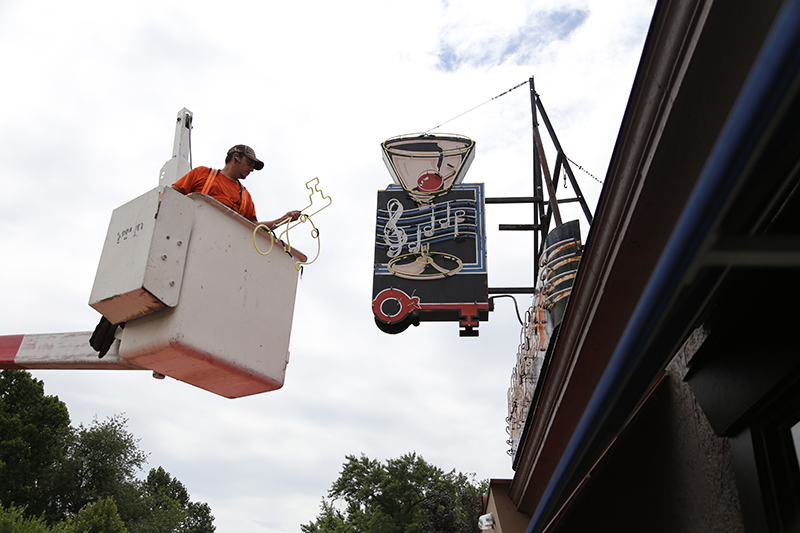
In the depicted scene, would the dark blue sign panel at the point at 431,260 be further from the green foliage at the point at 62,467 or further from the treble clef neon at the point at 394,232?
the green foliage at the point at 62,467

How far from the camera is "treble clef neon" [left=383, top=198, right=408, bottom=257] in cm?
1146

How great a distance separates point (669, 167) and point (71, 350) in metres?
3.92

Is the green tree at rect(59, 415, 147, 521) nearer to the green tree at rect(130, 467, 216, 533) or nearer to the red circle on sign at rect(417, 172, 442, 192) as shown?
the green tree at rect(130, 467, 216, 533)

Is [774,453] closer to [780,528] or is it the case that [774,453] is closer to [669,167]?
[780,528]

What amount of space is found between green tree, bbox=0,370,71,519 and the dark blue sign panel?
31.7 metres

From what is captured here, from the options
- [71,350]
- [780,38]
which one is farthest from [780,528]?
[71,350]

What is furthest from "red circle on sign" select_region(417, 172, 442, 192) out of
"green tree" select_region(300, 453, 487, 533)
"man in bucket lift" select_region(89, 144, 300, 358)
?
"green tree" select_region(300, 453, 487, 533)

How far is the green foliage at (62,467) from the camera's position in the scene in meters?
34.7

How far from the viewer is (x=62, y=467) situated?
122ft

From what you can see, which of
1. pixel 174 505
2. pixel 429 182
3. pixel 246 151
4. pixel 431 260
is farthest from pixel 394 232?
pixel 174 505

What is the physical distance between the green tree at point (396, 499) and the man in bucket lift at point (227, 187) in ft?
96.3

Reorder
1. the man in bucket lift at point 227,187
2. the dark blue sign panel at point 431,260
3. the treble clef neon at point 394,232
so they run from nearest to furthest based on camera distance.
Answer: the man in bucket lift at point 227,187
the dark blue sign panel at point 431,260
the treble clef neon at point 394,232

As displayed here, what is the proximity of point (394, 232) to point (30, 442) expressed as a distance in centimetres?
3317

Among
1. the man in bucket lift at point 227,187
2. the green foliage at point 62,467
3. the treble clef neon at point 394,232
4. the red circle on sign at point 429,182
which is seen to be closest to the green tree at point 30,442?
the green foliage at point 62,467
